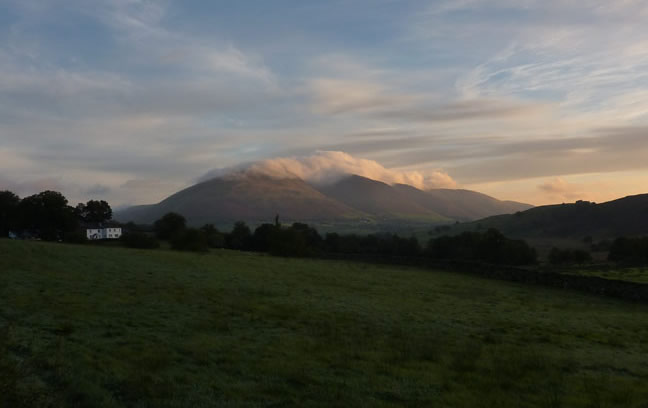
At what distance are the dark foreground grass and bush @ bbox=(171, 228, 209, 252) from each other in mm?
45105

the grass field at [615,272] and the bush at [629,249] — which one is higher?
the bush at [629,249]

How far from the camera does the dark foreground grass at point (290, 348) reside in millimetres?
12828

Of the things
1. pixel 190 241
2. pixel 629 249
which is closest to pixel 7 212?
pixel 190 241

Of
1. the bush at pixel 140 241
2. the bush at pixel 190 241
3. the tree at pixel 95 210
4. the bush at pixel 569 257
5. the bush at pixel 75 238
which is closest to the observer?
the bush at pixel 190 241

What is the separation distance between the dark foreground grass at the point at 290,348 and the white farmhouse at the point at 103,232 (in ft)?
319

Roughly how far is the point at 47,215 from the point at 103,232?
52652mm

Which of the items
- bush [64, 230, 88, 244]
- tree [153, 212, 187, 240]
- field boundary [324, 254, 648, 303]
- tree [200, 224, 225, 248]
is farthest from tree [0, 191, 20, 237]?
field boundary [324, 254, 648, 303]

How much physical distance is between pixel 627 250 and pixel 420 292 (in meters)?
75.8

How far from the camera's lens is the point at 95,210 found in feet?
466

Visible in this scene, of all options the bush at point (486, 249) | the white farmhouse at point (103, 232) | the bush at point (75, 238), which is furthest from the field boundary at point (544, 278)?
the white farmhouse at point (103, 232)

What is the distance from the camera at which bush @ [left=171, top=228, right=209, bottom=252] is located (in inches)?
3332

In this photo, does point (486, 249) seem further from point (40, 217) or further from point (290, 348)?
point (290, 348)

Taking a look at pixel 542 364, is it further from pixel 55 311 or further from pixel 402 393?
pixel 55 311

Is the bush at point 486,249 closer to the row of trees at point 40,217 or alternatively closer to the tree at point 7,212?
the row of trees at point 40,217
